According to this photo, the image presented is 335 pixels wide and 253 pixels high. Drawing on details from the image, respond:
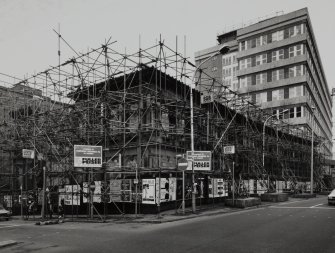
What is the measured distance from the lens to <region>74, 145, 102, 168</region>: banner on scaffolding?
1939 centimetres

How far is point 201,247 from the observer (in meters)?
10.9

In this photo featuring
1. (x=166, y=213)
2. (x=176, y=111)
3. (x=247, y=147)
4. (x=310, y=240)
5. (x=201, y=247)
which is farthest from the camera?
(x=247, y=147)

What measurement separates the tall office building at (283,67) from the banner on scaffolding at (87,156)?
4754cm

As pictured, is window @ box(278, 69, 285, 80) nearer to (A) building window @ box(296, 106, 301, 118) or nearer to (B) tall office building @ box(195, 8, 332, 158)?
(B) tall office building @ box(195, 8, 332, 158)

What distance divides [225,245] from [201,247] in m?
0.84

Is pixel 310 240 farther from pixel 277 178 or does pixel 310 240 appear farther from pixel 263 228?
pixel 277 178

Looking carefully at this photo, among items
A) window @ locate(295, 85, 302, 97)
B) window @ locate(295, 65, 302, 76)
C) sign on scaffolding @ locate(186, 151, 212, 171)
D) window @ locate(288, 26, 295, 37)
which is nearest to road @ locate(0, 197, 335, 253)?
sign on scaffolding @ locate(186, 151, 212, 171)

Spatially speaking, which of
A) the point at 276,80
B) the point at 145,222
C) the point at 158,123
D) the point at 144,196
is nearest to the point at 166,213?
the point at 144,196

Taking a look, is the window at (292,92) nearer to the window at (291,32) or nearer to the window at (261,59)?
the window at (261,59)

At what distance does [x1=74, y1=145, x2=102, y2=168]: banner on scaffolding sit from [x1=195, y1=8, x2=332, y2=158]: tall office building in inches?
1871

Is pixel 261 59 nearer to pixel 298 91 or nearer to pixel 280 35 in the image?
pixel 280 35

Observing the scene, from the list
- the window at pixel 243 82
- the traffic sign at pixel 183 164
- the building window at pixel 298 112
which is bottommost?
the traffic sign at pixel 183 164

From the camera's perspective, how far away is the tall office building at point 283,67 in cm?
6419

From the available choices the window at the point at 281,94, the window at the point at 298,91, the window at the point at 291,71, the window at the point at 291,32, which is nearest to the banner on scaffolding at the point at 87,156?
the window at the point at 298,91
